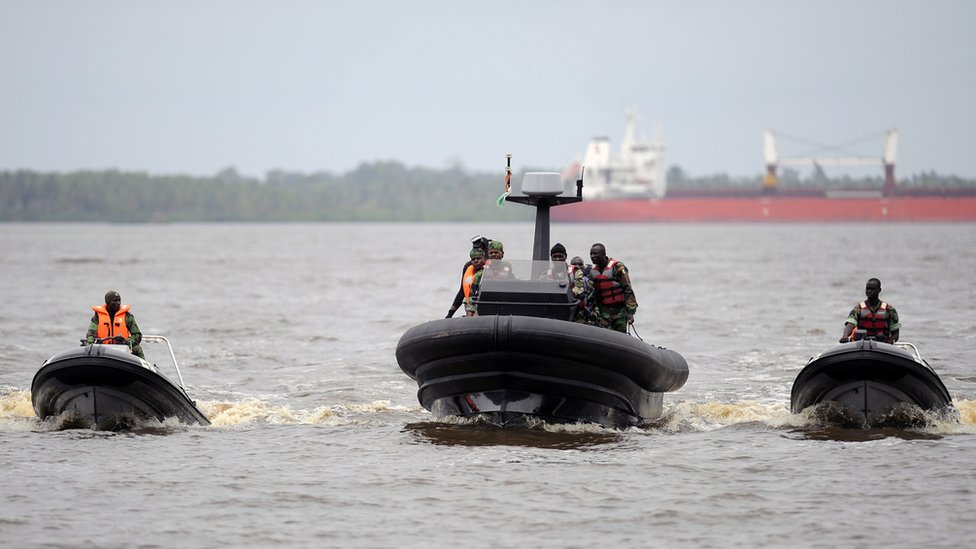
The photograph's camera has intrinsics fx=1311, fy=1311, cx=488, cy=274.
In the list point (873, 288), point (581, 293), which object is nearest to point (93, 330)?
point (581, 293)

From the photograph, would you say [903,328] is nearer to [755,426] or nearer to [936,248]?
[755,426]

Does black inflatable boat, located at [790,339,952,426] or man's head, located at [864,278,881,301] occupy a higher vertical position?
man's head, located at [864,278,881,301]

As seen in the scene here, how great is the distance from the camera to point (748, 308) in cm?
2931

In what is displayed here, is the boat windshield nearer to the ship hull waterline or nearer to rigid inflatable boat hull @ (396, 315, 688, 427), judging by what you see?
rigid inflatable boat hull @ (396, 315, 688, 427)

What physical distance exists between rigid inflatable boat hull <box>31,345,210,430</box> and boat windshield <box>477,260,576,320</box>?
123 inches

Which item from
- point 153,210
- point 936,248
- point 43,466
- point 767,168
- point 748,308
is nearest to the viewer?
point 43,466

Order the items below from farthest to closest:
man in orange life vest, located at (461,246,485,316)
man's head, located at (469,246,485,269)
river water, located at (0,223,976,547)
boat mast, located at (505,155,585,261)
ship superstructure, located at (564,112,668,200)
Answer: ship superstructure, located at (564,112,668,200) < boat mast, located at (505,155,585,261) < man's head, located at (469,246,485,269) < man in orange life vest, located at (461,246,485,316) < river water, located at (0,223,976,547)

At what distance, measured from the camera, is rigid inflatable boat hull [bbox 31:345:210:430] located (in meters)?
11.7

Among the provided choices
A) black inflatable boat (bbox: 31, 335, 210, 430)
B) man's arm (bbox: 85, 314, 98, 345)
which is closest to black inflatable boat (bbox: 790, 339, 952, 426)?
black inflatable boat (bbox: 31, 335, 210, 430)

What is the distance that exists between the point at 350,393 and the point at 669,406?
4084mm

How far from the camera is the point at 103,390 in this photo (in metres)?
12.1

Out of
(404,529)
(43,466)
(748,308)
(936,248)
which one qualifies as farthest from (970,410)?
(936,248)

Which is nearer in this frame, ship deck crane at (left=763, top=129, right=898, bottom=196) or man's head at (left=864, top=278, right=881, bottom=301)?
man's head at (left=864, top=278, right=881, bottom=301)

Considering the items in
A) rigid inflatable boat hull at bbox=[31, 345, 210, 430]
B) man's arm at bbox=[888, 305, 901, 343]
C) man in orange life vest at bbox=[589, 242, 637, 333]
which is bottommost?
rigid inflatable boat hull at bbox=[31, 345, 210, 430]
